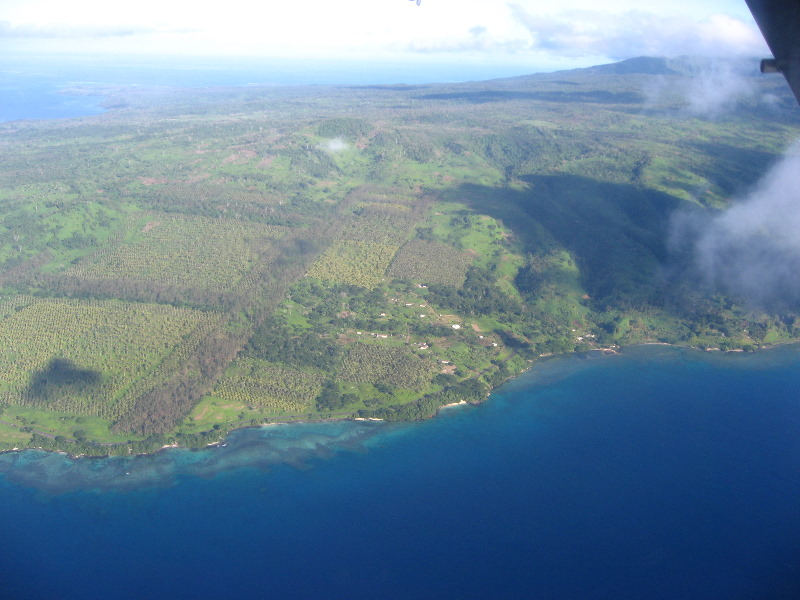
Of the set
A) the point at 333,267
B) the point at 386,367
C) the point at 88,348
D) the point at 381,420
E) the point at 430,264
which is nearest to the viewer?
the point at 381,420

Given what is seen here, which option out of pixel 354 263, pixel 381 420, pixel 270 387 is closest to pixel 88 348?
pixel 270 387

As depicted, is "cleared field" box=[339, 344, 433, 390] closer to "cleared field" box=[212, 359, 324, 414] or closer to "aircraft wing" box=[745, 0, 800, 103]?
"cleared field" box=[212, 359, 324, 414]

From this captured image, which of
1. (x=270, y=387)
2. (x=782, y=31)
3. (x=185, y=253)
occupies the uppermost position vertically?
(x=782, y=31)

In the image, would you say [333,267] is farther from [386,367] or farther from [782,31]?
[782,31]

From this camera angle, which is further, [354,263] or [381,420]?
[354,263]

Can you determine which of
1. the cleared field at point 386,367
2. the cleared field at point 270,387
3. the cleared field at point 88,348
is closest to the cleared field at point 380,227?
the cleared field at point 386,367

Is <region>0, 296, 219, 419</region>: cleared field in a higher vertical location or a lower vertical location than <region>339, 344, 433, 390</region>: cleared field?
higher

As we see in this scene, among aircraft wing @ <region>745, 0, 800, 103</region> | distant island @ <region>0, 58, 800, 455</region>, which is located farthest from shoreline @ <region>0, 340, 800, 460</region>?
aircraft wing @ <region>745, 0, 800, 103</region>
